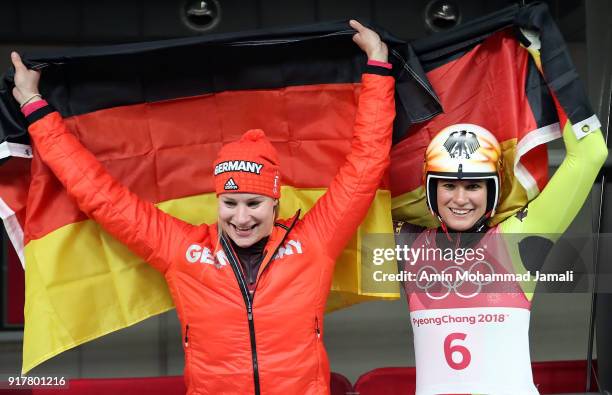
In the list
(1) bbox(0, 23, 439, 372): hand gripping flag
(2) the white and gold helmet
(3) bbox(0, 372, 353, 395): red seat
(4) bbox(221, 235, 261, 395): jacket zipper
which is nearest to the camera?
(4) bbox(221, 235, 261, 395): jacket zipper

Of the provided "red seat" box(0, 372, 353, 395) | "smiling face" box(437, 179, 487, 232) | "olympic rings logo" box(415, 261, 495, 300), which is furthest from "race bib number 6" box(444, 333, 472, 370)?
→ "red seat" box(0, 372, 353, 395)

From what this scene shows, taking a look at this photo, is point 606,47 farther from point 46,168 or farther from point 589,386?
point 46,168

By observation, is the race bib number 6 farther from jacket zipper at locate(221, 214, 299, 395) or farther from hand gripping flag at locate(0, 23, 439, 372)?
jacket zipper at locate(221, 214, 299, 395)

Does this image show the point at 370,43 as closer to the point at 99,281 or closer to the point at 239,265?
the point at 239,265

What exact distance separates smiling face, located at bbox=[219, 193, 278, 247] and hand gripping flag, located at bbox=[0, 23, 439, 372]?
0.47m

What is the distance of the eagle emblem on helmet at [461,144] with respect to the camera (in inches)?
117

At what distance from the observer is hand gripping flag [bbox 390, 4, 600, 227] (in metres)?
2.99

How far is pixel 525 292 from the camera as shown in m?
2.99

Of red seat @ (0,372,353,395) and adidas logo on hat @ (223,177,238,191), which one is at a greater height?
adidas logo on hat @ (223,177,238,191)

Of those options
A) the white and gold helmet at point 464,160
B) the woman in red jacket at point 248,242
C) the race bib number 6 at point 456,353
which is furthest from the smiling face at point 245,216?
the race bib number 6 at point 456,353

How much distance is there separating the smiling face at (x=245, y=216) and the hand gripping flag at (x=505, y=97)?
683mm

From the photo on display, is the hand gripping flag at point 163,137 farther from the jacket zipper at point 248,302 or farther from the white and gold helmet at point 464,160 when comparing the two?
the jacket zipper at point 248,302

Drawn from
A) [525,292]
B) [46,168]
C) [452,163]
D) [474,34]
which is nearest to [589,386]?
[525,292]

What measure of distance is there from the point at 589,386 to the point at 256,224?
1.74 metres
